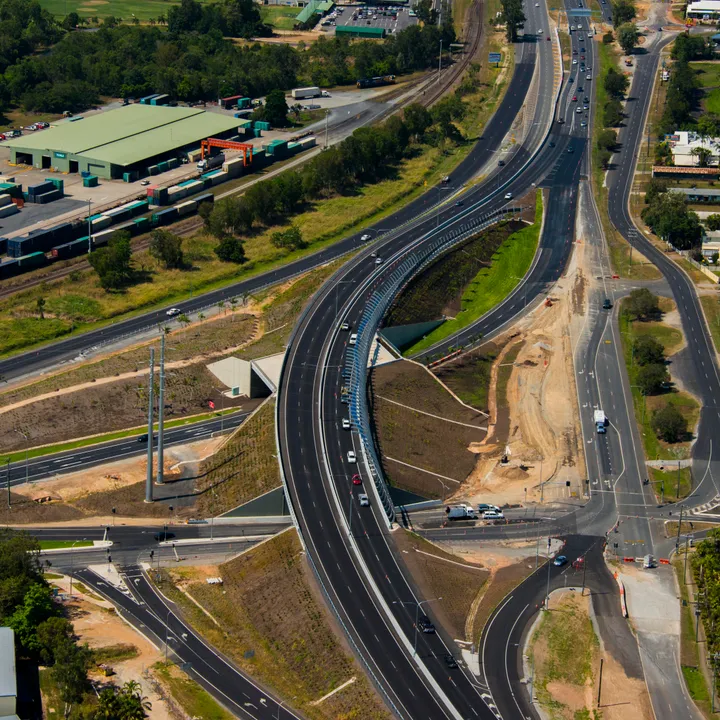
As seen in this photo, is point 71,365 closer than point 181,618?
No

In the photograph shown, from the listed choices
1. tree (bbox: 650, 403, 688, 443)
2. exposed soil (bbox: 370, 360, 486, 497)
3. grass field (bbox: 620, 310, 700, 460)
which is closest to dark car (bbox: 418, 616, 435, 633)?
exposed soil (bbox: 370, 360, 486, 497)

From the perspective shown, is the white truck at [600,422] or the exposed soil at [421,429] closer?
the exposed soil at [421,429]

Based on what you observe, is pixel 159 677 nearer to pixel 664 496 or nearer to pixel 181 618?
pixel 181 618

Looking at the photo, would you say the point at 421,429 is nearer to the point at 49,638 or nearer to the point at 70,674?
the point at 49,638

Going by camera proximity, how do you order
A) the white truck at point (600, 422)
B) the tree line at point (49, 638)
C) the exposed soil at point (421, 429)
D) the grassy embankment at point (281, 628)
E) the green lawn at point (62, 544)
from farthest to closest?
the white truck at point (600, 422) → the exposed soil at point (421, 429) → the green lawn at point (62, 544) → the grassy embankment at point (281, 628) → the tree line at point (49, 638)

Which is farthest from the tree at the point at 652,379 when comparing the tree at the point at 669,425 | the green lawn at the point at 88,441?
the green lawn at the point at 88,441

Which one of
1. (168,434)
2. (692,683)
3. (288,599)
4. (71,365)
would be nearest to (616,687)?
(692,683)

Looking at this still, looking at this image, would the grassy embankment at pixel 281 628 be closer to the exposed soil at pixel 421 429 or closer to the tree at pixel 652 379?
the exposed soil at pixel 421 429
